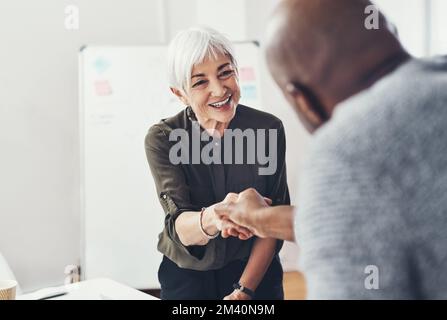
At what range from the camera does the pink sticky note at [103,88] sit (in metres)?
1.74

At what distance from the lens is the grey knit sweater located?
0.71m

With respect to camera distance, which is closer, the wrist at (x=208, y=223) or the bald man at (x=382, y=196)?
the bald man at (x=382, y=196)

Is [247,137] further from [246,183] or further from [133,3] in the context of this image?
[133,3]

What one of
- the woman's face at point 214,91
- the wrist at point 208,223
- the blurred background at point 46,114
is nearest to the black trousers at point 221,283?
the wrist at point 208,223

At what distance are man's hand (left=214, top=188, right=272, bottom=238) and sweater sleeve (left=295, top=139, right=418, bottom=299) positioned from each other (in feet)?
1.65

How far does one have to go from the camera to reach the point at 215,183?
4.25ft

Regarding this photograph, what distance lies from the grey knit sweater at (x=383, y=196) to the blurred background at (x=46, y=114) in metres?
1.16

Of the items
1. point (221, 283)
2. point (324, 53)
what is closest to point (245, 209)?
point (221, 283)

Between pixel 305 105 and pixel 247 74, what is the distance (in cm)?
48

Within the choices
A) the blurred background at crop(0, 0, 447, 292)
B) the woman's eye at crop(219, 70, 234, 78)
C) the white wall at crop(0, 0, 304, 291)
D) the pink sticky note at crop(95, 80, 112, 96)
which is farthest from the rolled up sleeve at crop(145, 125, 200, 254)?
the white wall at crop(0, 0, 304, 291)

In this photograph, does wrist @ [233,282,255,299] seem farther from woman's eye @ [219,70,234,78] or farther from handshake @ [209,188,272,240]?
woman's eye @ [219,70,234,78]

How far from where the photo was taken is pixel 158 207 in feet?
4.87

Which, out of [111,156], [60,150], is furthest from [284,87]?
[60,150]

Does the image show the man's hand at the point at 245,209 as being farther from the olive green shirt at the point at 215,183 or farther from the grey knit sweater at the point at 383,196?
the grey knit sweater at the point at 383,196
